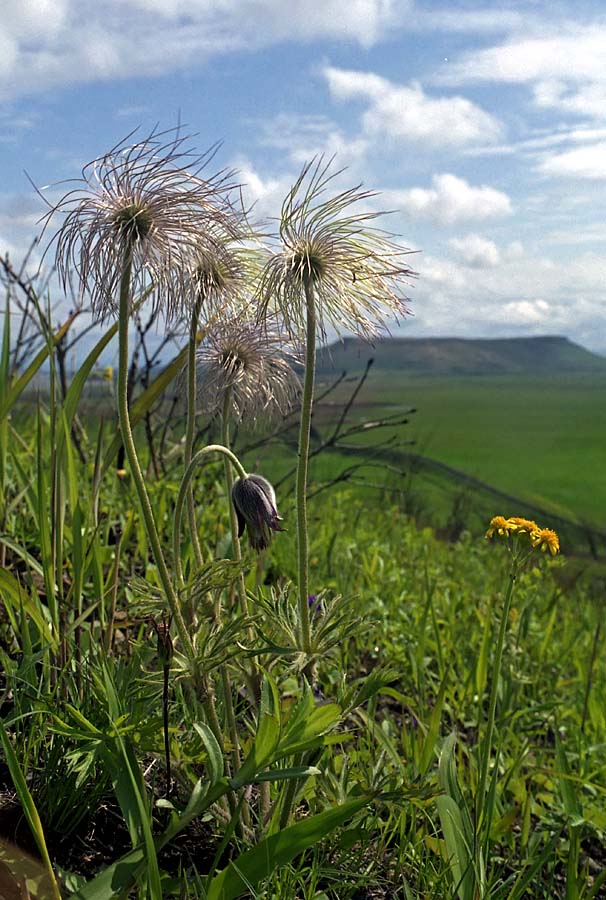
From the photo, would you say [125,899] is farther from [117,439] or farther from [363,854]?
[117,439]

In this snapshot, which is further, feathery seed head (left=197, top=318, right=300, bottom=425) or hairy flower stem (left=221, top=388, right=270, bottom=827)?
feathery seed head (left=197, top=318, right=300, bottom=425)

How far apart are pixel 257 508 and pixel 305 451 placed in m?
0.19

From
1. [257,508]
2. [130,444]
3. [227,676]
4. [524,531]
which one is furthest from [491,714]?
[130,444]

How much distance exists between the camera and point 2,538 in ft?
9.41

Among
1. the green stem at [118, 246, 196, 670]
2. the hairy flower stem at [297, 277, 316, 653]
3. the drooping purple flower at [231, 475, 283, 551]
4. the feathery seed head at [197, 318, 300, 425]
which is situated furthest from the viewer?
the feathery seed head at [197, 318, 300, 425]

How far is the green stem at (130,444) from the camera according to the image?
166 cm

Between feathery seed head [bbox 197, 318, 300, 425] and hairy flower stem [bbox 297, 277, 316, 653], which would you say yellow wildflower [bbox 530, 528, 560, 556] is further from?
feathery seed head [bbox 197, 318, 300, 425]

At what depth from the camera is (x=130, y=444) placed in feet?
5.71

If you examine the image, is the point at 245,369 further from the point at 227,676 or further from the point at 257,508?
the point at 227,676

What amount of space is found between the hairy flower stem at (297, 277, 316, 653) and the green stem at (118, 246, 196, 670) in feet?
0.83

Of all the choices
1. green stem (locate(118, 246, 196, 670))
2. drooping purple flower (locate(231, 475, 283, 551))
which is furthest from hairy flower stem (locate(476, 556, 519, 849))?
green stem (locate(118, 246, 196, 670))

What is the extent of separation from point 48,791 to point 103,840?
0.20 meters

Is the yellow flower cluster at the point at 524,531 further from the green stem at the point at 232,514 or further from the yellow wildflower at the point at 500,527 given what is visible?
the green stem at the point at 232,514

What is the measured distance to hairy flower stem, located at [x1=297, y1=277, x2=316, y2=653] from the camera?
1814 mm
